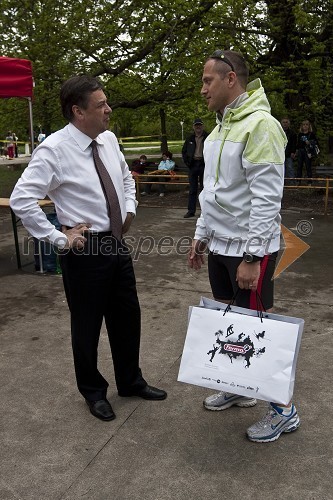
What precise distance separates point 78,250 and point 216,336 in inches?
35.7

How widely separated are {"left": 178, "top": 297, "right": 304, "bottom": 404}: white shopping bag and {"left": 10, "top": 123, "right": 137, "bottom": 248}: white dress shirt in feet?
2.64

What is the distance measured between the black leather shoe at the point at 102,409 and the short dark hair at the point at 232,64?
6.56ft

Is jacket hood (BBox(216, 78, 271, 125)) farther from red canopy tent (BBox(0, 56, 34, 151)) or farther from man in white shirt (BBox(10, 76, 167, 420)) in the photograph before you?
red canopy tent (BBox(0, 56, 34, 151))

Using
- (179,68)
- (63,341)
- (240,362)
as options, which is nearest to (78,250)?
(240,362)

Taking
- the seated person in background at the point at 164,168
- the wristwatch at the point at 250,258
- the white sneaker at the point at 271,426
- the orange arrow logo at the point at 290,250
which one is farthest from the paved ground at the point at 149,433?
the seated person in background at the point at 164,168

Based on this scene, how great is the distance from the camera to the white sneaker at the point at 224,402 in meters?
3.15

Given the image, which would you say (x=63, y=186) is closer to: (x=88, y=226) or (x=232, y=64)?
(x=88, y=226)

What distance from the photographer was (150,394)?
3309 millimetres

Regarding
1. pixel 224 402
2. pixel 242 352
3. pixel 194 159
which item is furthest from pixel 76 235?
pixel 194 159

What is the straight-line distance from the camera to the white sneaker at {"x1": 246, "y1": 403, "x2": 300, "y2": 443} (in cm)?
280

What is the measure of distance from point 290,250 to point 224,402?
14.2ft

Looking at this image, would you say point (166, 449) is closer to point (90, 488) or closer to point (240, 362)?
point (90, 488)

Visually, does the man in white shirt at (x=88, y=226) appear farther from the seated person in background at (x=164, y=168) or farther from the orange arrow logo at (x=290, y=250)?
the seated person in background at (x=164, y=168)

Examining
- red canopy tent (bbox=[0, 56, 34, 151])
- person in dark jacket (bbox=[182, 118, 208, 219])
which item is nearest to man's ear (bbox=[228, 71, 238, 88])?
red canopy tent (bbox=[0, 56, 34, 151])
